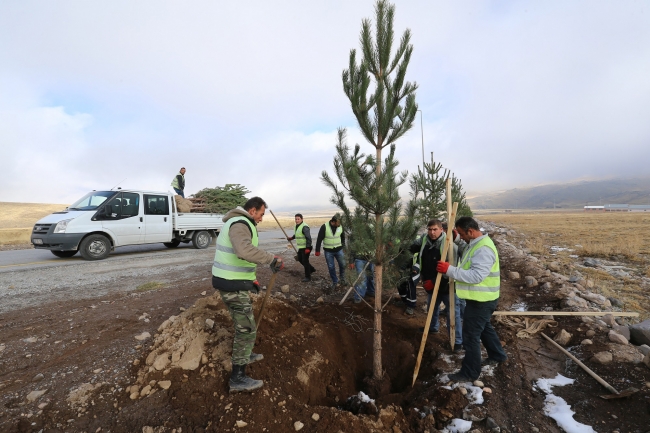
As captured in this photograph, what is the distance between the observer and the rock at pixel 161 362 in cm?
323

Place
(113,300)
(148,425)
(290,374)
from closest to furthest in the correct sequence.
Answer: (148,425), (290,374), (113,300)

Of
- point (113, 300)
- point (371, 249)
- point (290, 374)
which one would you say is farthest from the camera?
point (113, 300)

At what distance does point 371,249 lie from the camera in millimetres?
3820

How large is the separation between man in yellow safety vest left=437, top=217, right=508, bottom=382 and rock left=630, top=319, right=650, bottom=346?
7.47 feet

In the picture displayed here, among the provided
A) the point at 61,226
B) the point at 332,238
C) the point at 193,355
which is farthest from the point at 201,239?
the point at 193,355

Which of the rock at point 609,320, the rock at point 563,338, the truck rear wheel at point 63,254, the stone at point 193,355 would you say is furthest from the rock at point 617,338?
the truck rear wheel at point 63,254

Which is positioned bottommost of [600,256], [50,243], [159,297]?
[600,256]

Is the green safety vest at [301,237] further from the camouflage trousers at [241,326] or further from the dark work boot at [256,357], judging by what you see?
the camouflage trousers at [241,326]

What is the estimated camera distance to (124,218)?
9.78 meters

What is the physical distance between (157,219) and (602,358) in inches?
450

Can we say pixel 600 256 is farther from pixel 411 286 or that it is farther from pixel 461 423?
pixel 461 423

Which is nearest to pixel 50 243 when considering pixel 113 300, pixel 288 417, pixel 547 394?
pixel 113 300

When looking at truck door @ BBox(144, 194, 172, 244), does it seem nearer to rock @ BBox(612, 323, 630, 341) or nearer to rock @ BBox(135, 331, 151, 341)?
rock @ BBox(135, 331, 151, 341)

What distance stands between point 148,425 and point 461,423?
273 cm
